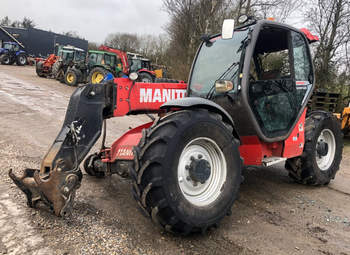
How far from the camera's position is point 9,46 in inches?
1119

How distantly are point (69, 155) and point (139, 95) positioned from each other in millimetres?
1021

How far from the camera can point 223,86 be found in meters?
3.38

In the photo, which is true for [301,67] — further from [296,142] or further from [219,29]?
[219,29]

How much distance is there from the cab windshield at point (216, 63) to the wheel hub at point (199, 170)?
3.86ft

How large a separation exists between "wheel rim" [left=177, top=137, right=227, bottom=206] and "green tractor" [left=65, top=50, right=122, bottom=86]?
49.8 ft

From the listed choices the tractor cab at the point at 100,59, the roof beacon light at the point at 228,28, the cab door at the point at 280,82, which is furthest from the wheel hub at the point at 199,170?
the tractor cab at the point at 100,59

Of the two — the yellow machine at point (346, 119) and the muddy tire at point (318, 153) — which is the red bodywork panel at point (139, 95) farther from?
the yellow machine at point (346, 119)

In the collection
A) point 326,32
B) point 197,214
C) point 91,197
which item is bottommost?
point 91,197

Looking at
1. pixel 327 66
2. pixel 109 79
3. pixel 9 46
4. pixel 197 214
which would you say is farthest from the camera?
pixel 9 46

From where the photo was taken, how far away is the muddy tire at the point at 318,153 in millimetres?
4328

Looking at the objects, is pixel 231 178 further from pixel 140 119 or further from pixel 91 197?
pixel 140 119

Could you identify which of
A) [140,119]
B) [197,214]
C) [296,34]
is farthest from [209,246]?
[140,119]

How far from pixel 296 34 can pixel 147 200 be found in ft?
10.4

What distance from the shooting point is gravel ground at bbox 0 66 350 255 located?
2447 millimetres
